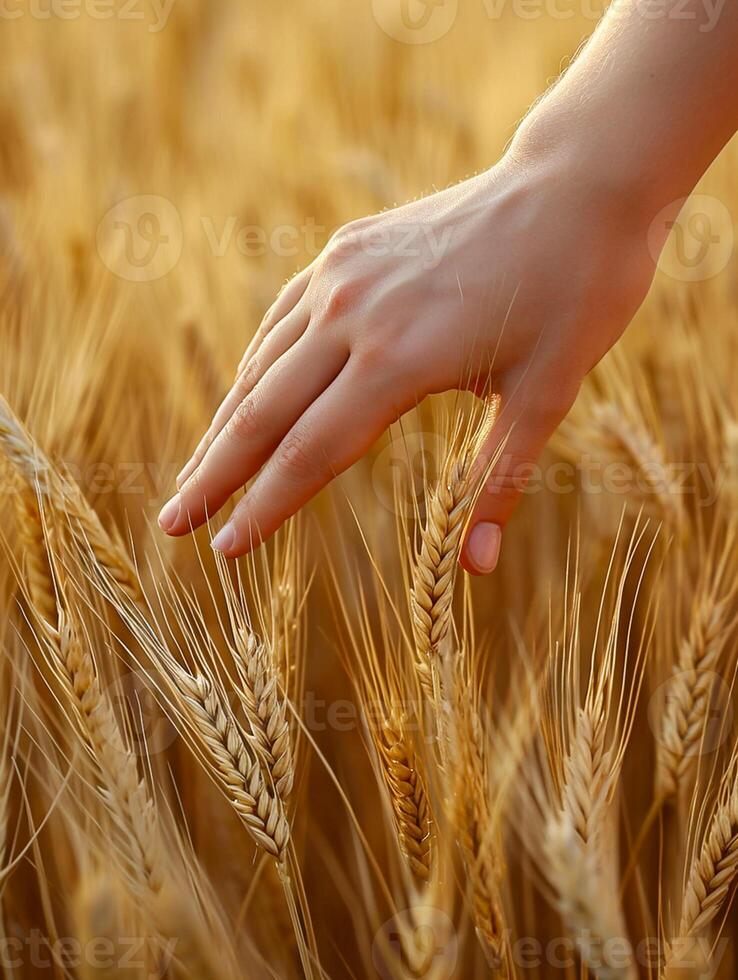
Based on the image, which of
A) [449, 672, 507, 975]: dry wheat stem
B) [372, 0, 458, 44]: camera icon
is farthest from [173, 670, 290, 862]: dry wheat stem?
[372, 0, 458, 44]: camera icon

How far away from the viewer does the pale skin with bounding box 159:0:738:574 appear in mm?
595

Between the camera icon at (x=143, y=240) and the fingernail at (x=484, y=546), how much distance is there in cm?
58

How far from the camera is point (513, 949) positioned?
26.9 inches

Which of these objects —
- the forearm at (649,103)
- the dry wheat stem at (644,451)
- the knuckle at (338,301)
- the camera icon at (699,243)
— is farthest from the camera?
the camera icon at (699,243)

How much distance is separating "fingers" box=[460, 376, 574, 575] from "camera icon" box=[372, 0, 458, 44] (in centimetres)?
127

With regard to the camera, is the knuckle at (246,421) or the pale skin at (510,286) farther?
the knuckle at (246,421)

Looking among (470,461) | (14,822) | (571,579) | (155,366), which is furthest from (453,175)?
(14,822)

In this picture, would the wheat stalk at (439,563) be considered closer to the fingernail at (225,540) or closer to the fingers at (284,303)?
the fingernail at (225,540)

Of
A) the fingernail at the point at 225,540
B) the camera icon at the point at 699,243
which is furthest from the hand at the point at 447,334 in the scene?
the camera icon at the point at 699,243

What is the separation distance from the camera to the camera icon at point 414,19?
1717mm

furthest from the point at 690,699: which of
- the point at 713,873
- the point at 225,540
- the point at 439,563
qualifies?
the point at 225,540

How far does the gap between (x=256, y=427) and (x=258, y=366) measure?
0.07m

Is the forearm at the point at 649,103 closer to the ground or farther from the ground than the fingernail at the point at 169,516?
farther from the ground

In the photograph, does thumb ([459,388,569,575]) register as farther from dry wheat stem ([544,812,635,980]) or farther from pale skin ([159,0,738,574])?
dry wheat stem ([544,812,635,980])
